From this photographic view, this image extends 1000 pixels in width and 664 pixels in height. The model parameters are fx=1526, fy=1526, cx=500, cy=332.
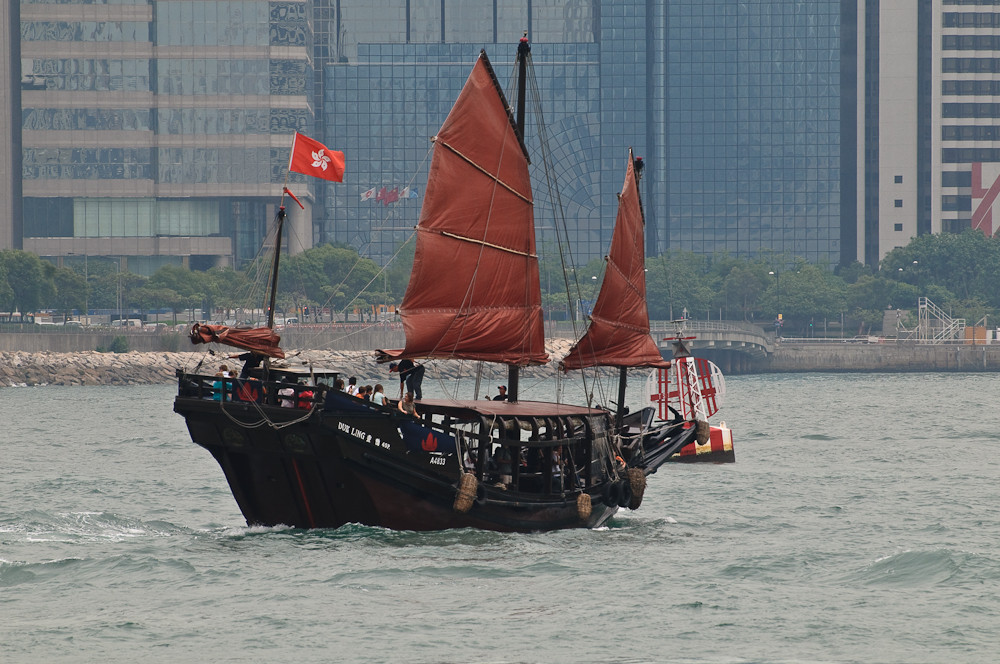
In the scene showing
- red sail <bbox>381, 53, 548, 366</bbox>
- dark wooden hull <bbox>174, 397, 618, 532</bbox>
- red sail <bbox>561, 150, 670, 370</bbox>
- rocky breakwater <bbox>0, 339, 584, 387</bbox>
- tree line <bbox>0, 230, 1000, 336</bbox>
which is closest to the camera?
dark wooden hull <bbox>174, 397, 618, 532</bbox>

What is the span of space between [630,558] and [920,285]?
172m

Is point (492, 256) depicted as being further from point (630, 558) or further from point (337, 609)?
point (337, 609)

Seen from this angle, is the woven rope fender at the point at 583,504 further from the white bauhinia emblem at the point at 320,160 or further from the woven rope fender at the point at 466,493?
the white bauhinia emblem at the point at 320,160

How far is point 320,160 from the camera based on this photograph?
37.4 m

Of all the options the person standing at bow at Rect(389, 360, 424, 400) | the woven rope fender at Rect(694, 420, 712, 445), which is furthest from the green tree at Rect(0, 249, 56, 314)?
the person standing at bow at Rect(389, 360, 424, 400)

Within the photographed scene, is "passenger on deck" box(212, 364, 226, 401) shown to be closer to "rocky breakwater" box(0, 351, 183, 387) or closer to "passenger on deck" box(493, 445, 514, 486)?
"passenger on deck" box(493, 445, 514, 486)

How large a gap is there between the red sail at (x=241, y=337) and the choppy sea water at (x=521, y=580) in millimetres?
4015

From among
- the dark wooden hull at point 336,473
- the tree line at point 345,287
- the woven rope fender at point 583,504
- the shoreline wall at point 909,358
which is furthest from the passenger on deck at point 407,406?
the shoreline wall at point 909,358

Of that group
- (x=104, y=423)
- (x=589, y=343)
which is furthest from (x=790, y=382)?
(x=589, y=343)

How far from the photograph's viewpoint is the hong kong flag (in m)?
37.0

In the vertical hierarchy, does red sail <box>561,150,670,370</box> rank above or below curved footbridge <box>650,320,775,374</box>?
above

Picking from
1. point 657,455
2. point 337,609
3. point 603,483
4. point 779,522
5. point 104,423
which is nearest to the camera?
point 337,609

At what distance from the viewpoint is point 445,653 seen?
78.9 feet

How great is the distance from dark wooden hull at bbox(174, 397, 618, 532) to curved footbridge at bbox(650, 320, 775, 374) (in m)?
122
